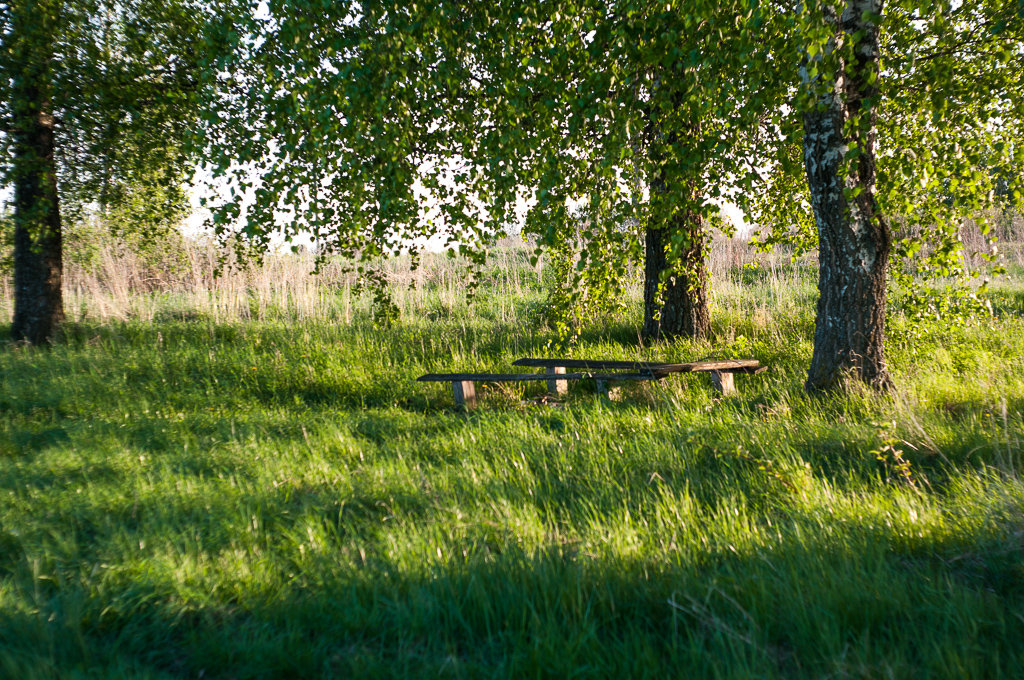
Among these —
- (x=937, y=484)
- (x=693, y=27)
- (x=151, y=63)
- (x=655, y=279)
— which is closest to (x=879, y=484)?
(x=937, y=484)

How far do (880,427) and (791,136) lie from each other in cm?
216

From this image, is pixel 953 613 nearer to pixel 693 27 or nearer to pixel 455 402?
pixel 693 27

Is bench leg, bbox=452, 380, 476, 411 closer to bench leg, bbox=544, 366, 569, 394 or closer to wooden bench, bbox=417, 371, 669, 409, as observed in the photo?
wooden bench, bbox=417, 371, 669, 409

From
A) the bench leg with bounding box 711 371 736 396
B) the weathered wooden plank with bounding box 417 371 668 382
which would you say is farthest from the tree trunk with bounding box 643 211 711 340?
the weathered wooden plank with bounding box 417 371 668 382

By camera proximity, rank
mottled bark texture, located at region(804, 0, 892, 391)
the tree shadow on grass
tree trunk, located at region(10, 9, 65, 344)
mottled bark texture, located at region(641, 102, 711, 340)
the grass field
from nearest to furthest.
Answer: the tree shadow on grass
the grass field
mottled bark texture, located at region(804, 0, 892, 391)
mottled bark texture, located at region(641, 102, 711, 340)
tree trunk, located at region(10, 9, 65, 344)

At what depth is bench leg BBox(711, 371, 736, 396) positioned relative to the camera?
632 centimetres

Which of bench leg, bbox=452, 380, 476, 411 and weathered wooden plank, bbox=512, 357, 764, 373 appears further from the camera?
bench leg, bbox=452, 380, 476, 411

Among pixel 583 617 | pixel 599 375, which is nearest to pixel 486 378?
pixel 599 375

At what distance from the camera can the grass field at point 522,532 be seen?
2268 mm

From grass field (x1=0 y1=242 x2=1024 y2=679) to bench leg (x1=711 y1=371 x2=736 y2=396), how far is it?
0.59 ft

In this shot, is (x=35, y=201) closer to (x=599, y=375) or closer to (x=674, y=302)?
(x=599, y=375)

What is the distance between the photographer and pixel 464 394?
253 inches

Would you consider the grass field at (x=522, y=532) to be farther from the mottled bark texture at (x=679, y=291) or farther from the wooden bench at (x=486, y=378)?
the mottled bark texture at (x=679, y=291)

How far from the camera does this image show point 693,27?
416 centimetres
